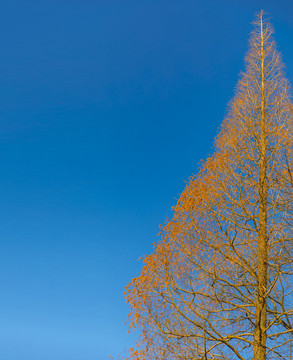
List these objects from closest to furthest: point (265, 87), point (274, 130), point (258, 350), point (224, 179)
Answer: point (258, 350)
point (224, 179)
point (274, 130)
point (265, 87)

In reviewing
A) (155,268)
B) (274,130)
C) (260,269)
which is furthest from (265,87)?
(155,268)

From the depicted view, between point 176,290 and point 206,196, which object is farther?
point 206,196

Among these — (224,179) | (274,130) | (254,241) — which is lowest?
(254,241)

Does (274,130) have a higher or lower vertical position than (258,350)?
higher

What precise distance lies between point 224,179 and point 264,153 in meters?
1.13

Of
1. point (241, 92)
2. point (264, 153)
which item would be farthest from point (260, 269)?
point (241, 92)

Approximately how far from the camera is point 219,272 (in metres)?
7.46

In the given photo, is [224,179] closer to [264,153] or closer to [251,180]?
[251,180]

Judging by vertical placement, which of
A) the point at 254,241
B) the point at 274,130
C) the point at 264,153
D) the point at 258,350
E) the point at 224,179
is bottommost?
the point at 258,350

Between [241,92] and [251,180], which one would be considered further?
[241,92]

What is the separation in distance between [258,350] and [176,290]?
164 cm

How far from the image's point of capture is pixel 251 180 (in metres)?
8.06

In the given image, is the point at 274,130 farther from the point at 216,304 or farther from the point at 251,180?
the point at 216,304

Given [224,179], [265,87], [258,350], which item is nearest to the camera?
[258,350]
